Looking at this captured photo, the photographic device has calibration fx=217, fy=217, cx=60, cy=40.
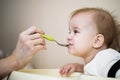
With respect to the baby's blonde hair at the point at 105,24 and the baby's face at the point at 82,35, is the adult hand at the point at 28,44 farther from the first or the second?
the baby's blonde hair at the point at 105,24

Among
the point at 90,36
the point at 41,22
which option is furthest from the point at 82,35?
the point at 41,22

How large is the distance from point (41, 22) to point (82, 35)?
0.36 metres

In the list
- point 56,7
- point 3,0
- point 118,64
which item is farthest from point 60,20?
point 118,64

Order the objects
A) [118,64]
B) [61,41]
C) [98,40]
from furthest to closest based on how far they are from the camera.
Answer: [61,41]
[98,40]
[118,64]

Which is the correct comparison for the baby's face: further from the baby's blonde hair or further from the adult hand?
the adult hand

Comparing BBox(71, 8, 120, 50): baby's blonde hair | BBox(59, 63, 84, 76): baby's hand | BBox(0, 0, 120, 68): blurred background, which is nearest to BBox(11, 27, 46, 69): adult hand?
BBox(59, 63, 84, 76): baby's hand

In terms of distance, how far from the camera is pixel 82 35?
85cm

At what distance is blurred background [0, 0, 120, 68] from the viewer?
113cm

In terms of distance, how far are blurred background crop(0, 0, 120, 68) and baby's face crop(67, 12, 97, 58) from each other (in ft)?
0.84

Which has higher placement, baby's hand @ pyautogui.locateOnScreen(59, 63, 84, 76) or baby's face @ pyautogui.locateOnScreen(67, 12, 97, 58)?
baby's face @ pyautogui.locateOnScreen(67, 12, 97, 58)

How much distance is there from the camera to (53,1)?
1.13 metres

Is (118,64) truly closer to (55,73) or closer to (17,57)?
(55,73)

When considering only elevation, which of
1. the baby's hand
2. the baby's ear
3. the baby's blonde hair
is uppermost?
the baby's blonde hair

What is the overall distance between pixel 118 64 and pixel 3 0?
2.33ft
